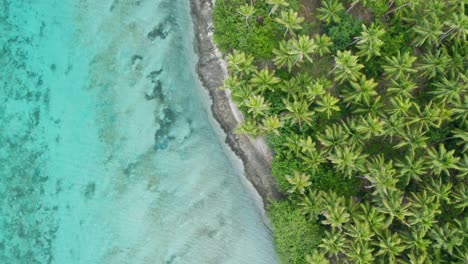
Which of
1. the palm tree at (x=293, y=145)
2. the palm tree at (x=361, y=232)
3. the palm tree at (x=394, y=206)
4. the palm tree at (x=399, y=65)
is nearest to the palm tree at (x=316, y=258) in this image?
the palm tree at (x=361, y=232)

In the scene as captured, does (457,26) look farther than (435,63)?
No

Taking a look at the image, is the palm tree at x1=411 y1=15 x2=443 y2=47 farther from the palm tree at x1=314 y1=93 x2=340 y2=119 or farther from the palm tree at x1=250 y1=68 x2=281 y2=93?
the palm tree at x1=250 y1=68 x2=281 y2=93

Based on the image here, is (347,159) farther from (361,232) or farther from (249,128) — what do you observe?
(249,128)

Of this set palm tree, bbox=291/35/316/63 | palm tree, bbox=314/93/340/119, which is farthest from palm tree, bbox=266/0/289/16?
palm tree, bbox=314/93/340/119

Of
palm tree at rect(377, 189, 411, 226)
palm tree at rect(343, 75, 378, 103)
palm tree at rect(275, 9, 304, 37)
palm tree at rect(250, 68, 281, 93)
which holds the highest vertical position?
palm tree at rect(275, 9, 304, 37)

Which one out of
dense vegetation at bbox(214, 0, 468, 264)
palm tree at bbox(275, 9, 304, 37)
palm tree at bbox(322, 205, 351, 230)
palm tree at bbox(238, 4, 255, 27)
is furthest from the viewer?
palm tree at bbox(238, 4, 255, 27)

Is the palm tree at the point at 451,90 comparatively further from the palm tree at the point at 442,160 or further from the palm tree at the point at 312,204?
the palm tree at the point at 312,204

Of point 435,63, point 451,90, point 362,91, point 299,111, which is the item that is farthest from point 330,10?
point 451,90
